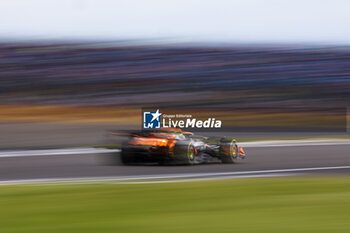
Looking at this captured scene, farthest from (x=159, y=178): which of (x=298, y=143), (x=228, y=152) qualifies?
(x=298, y=143)

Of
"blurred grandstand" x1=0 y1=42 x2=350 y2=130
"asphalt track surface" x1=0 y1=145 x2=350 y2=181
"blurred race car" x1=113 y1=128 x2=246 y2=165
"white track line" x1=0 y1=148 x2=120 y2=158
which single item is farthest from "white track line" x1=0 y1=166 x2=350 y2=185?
"blurred grandstand" x1=0 y1=42 x2=350 y2=130

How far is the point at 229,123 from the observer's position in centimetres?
1291

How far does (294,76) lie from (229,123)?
2807 mm

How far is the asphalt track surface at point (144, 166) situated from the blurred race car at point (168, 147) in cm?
13

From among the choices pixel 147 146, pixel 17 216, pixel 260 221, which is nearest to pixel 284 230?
pixel 260 221

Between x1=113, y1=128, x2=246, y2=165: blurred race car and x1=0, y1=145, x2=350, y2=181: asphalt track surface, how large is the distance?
0.43 ft

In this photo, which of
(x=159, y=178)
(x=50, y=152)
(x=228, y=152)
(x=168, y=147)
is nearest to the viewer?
(x=159, y=178)

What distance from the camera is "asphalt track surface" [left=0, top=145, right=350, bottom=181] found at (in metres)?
6.64

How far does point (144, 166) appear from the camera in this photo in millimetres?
7273

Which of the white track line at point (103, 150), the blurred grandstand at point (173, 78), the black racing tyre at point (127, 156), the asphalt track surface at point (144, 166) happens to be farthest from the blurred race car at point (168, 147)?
the blurred grandstand at point (173, 78)

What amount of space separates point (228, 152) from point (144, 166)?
4.43ft

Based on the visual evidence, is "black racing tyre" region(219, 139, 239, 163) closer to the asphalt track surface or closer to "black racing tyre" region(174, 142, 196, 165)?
the asphalt track surface

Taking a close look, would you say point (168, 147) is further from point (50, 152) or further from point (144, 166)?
point (50, 152)

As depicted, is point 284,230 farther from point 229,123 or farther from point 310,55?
point 310,55
